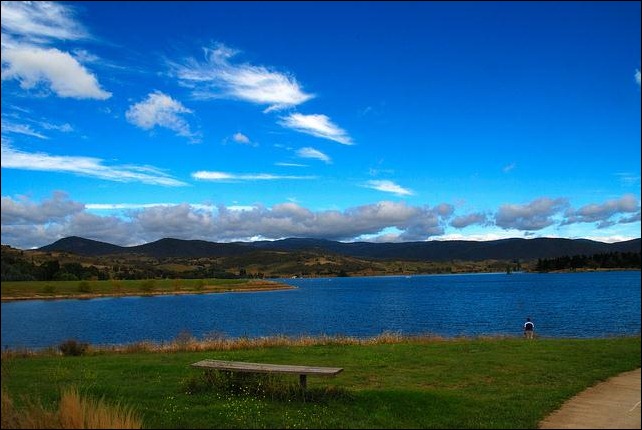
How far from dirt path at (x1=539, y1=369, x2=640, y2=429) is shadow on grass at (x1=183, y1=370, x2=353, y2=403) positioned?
4862 millimetres

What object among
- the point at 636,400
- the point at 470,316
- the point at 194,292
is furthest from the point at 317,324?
the point at 194,292

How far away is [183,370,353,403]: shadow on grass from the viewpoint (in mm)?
13586

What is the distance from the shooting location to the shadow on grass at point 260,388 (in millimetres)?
13586

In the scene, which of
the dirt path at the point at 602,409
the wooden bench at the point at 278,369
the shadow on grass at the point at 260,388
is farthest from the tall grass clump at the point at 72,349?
the dirt path at the point at 602,409

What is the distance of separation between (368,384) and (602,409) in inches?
253

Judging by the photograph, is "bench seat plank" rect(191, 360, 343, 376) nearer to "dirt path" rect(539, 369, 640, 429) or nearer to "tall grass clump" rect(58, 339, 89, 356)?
"dirt path" rect(539, 369, 640, 429)

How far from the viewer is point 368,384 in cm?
1633

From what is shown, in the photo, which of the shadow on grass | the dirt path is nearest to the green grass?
the shadow on grass

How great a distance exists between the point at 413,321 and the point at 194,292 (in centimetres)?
11494

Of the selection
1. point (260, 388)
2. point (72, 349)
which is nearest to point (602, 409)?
point (260, 388)

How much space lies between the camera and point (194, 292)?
6398 inches

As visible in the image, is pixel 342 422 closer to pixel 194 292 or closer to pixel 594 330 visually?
pixel 594 330

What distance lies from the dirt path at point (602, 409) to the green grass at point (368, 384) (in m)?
0.34

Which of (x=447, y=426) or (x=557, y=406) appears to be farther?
(x=557, y=406)
